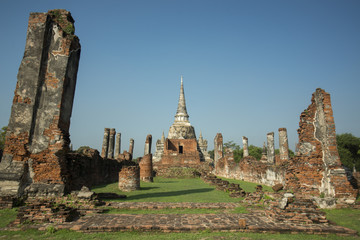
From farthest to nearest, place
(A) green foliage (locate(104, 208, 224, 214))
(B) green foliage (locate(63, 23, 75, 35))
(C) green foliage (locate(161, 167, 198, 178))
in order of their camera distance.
→ (C) green foliage (locate(161, 167, 198, 178)) → (B) green foliage (locate(63, 23, 75, 35)) → (A) green foliage (locate(104, 208, 224, 214))

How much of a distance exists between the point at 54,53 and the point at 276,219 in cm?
818

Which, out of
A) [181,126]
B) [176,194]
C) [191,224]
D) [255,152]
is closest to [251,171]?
[176,194]

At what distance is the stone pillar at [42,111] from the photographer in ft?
21.8

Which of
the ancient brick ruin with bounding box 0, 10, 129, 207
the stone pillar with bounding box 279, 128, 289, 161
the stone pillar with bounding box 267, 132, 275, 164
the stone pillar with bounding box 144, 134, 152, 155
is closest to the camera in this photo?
the ancient brick ruin with bounding box 0, 10, 129, 207

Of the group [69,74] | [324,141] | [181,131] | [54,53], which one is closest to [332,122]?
[324,141]

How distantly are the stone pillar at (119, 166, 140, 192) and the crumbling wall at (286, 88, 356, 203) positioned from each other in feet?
22.3

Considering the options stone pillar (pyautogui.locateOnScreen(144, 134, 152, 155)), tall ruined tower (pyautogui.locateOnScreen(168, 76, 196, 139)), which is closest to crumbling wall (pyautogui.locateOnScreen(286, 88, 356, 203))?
stone pillar (pyautogui.locateOnScreen(144, 134, 152, 155))

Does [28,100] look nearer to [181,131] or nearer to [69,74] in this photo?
[69,74]

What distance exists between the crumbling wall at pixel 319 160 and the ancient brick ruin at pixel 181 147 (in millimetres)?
20888

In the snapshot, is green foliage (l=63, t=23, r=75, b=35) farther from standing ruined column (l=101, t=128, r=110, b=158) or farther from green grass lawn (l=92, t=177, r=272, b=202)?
standing ruined column (l=101, t=128, r=110, b=158)

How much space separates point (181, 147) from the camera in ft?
124

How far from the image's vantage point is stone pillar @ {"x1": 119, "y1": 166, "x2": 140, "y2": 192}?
36.2ft

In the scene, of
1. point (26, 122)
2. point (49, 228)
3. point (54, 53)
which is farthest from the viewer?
point (54, 53)

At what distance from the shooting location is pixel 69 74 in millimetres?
7996
